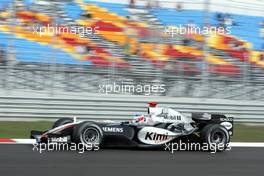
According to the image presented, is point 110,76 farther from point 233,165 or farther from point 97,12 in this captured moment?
point 233,165

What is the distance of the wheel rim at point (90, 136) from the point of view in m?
7.43

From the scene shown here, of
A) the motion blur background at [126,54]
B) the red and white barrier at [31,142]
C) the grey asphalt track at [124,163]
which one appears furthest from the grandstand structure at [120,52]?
the grey asphalt track at [124,163]

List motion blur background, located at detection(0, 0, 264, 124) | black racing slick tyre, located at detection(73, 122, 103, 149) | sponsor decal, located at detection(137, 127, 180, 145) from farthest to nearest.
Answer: motion blur background, located at detection(0, 0, 264, 124) < sponsor decal, located at detection(137, 127, 180, 145) < black racing slick tyre, located at detection(73, 122, 103, 149)

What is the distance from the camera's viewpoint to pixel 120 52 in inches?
544

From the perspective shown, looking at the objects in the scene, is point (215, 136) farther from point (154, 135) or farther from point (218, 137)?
point (154, 135)

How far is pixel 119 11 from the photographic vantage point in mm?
16188

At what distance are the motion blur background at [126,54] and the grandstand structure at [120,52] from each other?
3 cm

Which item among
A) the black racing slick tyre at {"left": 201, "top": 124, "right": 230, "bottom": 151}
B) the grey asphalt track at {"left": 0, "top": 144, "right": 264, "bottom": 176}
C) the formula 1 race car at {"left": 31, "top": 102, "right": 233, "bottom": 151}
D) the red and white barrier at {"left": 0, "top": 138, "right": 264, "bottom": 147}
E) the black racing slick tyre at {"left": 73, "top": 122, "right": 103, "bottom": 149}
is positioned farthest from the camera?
the red and white barrier at {"left": 0, "top": 138, "right": 264, "bottom": 147}

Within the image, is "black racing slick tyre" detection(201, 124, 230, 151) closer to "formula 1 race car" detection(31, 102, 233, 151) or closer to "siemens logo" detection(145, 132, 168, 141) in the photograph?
"formula 1 race car" detection(31, 102, 233, 151)

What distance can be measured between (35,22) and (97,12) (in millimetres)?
2074


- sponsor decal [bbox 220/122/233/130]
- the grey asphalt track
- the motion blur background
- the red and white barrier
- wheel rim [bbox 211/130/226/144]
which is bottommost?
the red and white barrier

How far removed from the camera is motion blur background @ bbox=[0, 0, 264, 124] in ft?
40.9

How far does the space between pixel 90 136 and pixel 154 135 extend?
983 mm

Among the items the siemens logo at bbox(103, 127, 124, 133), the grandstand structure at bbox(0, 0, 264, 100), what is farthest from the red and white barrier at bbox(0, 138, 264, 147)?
the grandstand structure at bbox(0, 0, 264, 100)
